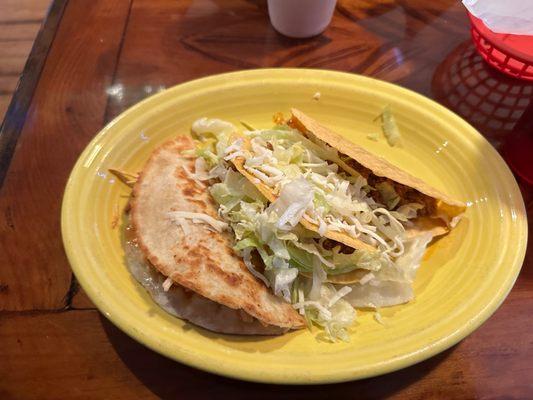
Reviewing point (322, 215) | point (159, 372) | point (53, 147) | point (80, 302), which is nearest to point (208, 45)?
point (53, 147)

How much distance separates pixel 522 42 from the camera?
1981 mm

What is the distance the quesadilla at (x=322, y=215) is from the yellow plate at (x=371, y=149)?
7cm

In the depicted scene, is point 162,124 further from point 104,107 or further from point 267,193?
point 267,193

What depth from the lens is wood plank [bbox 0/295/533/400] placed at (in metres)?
1.25

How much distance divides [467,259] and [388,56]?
1230 mm

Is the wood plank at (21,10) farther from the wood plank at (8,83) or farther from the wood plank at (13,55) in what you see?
the wood plank at (8,83)

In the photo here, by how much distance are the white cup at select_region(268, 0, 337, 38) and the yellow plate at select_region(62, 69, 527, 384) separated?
52 cm

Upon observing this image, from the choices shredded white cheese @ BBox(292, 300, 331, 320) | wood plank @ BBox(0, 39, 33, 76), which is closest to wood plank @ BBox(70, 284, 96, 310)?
shredded white cheese @ BBox(292, 300, 331, 320)

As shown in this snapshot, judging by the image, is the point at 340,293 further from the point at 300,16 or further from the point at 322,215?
the point at 300,16

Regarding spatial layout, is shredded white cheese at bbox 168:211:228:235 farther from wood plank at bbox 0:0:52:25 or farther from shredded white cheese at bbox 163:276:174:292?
wood plank at bbox 0:0:52:25

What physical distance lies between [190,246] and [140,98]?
3.24 feet

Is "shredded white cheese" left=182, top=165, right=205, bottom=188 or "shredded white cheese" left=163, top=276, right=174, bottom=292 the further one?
"shredded white cheese" left=182, top=165, right=205, bottom=188

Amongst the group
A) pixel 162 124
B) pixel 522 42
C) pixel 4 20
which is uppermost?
pixel 522 42

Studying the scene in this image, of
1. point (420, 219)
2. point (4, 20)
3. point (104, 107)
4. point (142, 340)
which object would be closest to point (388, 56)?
point (420, 219)
